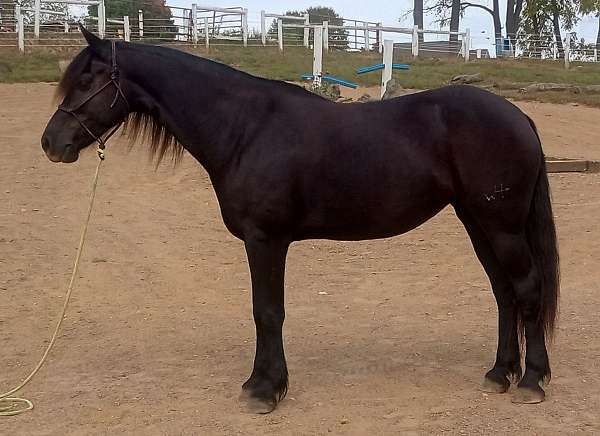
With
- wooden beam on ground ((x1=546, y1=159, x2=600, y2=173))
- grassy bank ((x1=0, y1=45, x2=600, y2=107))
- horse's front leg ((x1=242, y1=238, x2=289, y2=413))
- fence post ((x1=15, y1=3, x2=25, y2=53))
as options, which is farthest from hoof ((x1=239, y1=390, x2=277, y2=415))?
fence post ((x1=15, y1=3, x2=25, y2=53))

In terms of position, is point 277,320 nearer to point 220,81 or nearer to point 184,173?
point 220,81

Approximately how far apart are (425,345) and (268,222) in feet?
5.36

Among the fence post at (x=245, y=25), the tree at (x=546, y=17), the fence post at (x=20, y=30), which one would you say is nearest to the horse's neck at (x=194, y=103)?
the fence post at (x=20, y=30)

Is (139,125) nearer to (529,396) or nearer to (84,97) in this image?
(84,97)

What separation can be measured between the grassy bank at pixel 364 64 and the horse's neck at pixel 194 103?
43.4 ft

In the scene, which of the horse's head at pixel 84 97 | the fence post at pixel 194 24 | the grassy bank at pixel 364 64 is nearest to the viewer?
the horse's head at pixel 84 97

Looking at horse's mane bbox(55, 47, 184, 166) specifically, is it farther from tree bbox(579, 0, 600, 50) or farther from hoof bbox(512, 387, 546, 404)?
tree bbox(579, 0, 600, 50)

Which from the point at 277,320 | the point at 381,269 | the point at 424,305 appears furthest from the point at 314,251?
the point at 277,320

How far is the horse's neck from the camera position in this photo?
364cm

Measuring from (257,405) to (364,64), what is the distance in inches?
747

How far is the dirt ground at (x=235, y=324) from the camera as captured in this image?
3.62 m

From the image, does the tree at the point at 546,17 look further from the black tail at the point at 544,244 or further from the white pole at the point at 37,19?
the black tail at the point at 544,244

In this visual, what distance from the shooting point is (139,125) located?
12.3 feet

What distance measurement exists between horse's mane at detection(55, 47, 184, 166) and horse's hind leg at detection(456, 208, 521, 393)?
1624 mm
